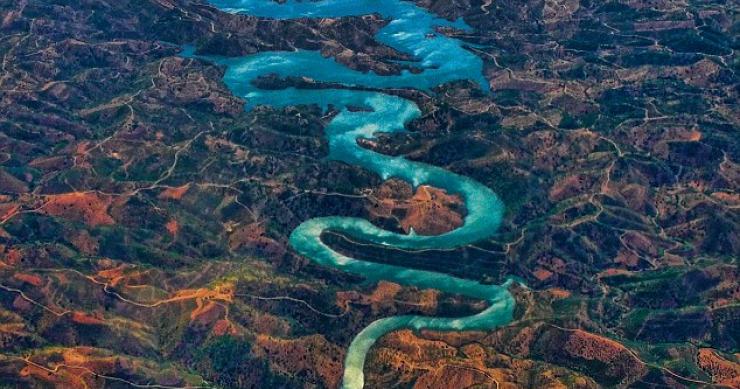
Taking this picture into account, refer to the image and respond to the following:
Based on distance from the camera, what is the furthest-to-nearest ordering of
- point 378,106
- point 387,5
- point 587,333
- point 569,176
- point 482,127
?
point 387,5, point 378,106, point 482,127, point 569,176, point 587,333

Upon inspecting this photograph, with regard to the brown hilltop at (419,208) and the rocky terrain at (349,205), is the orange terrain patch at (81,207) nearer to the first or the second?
the rocky terrain at (349,205)

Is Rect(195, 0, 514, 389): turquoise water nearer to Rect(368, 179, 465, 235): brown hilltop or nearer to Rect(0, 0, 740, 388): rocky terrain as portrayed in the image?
Rect(368, 179, 465, 235): brown hilltop

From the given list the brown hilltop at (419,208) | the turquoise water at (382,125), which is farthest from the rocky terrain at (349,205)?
the turquoise water at (382,125)

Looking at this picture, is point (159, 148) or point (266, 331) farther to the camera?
point (159, 148)

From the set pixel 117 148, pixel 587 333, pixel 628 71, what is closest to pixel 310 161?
pixel 117 148

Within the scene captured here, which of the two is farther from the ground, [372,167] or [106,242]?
[372,167]

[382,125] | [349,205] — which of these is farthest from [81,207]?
[382,125]

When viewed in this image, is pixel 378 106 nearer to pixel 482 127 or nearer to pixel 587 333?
pixel 482 127
